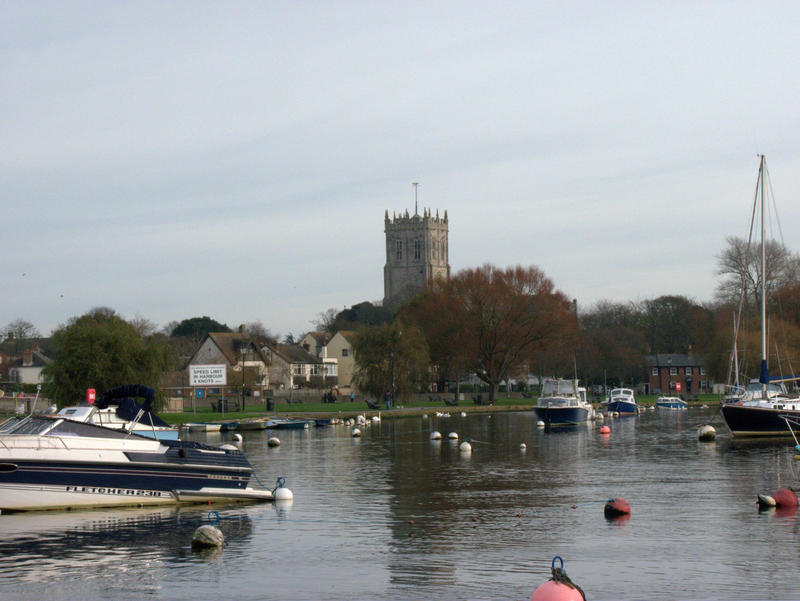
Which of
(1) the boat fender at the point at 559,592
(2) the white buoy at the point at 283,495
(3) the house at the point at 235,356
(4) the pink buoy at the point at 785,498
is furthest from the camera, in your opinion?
(3) the house at the point at 235,356

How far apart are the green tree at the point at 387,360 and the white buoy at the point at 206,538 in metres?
74.9

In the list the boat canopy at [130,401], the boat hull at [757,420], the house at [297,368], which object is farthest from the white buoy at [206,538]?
the house at [297,368]

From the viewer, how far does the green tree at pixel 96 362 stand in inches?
2571

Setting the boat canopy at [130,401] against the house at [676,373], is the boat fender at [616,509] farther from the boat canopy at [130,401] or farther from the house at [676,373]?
the house at [676,373]

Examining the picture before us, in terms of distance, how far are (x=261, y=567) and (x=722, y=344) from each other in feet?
292

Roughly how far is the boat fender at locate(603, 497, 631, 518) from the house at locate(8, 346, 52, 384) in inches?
4921

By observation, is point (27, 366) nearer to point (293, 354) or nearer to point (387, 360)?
point (293, 354)

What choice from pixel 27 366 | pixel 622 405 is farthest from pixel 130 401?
pixel 27 366

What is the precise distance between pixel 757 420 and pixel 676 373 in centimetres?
10401

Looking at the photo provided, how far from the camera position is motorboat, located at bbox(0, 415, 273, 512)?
26.9m

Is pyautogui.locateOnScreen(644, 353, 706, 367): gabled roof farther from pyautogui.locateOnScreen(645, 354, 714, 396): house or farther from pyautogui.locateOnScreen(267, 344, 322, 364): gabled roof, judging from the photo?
pyautogui.locateOnScreen(267, 344, 322, 364): gabled roof

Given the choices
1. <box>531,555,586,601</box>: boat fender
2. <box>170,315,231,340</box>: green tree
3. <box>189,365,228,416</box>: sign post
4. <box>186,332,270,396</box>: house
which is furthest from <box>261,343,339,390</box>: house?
<box>531,555,586,601</box>: boat fender

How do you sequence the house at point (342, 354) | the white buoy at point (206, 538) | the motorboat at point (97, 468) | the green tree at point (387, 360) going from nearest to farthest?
1. the white buoy at point (206, 538)
2. the motorboat at point (97, 468)
3. the green tree at point (387, 360)
4. the house at point (342, 354)

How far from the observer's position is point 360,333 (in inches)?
3920
